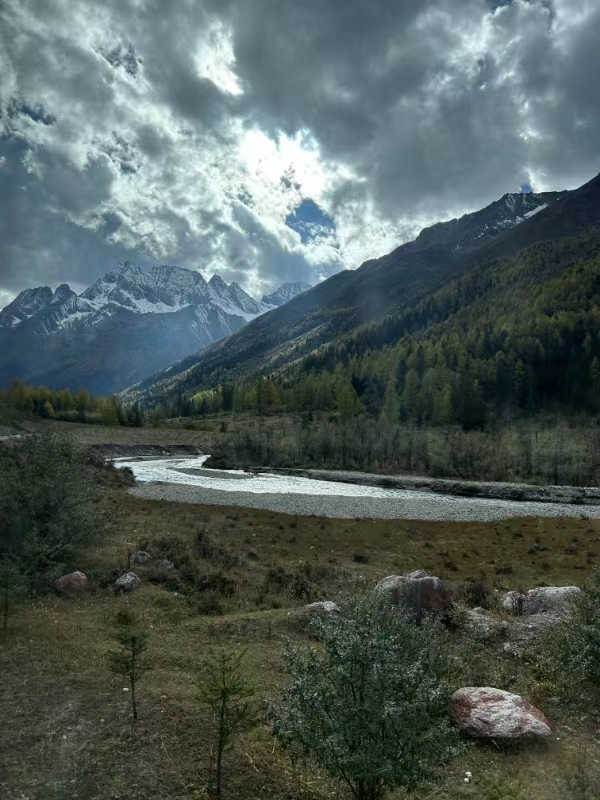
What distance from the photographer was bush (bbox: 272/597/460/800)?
7.38 m

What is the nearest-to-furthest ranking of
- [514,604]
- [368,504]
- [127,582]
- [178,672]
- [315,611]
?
[178,672]
[315,611]
[127,582]
[514,604]
[368,504]

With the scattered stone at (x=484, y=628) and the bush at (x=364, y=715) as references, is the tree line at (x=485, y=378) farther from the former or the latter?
the bush at (x=364, y=715)

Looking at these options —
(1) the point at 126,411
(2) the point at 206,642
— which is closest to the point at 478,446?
(2) the point at 206,642

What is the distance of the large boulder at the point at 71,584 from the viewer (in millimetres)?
20277

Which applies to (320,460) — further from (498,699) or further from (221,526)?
(498,699)

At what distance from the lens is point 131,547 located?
93.2 feet

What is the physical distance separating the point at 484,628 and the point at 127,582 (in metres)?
14.9

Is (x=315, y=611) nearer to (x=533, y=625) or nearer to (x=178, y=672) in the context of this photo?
(x=178, y=672)

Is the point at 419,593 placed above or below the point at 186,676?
above

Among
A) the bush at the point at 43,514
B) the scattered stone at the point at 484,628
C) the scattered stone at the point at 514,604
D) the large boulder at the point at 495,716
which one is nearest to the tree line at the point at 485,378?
the scattered stone at the point at 514,604

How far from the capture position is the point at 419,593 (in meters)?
19.3

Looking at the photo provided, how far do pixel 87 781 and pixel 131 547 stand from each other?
20.3m

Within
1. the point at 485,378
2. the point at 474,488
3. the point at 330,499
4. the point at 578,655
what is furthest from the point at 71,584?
the point at 485,378

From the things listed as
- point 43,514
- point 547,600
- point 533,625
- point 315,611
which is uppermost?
point 43,514
